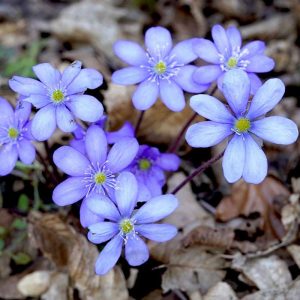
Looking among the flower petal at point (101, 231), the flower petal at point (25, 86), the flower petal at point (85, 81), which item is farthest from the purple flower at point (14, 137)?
the flower petal at point (101, 231)

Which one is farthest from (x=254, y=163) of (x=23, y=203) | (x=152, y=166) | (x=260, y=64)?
(x=23, y=203)

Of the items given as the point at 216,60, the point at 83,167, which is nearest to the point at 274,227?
the point at 216,60

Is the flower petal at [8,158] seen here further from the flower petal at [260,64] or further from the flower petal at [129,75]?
the flower petal at [260,64]

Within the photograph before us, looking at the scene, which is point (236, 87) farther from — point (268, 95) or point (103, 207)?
point (103, 207)

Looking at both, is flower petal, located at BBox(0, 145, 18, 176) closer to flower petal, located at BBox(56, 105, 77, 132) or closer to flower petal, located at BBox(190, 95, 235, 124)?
flower petal, located at BBox(56, 105, 77, 132)

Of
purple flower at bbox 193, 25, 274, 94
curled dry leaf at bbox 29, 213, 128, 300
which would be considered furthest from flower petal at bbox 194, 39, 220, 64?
curled dry leaf at bbox 29, 213, 128, 300

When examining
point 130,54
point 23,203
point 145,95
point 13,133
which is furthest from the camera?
point 23,203

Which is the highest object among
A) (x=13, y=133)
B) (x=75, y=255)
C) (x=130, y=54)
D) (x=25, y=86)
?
(x=130, y=54)
